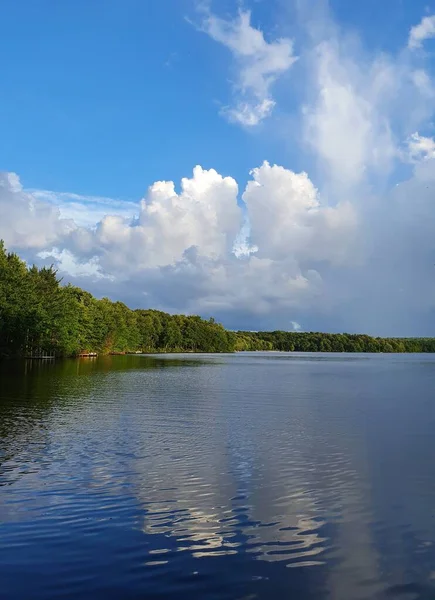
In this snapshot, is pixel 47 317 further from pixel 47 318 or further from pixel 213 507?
pixel 213 507

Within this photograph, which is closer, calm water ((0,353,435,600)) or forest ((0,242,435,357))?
calm water ((0,353,435,600))

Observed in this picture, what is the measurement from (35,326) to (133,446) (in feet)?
192

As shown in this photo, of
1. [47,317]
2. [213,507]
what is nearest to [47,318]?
[47,317]

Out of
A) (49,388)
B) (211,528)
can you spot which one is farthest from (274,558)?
(49,388)

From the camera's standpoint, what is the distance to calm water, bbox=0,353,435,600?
329 inches

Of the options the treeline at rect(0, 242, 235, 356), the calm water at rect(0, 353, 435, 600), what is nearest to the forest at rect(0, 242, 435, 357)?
the treeline at rect(0, 242, 235, 356)

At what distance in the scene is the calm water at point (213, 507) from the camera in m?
8.36

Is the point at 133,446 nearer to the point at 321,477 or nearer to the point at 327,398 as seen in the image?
the point at 321,477

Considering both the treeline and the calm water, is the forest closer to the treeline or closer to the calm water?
the treeline

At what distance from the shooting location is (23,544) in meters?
9.54

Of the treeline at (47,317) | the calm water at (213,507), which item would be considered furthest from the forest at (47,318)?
the calm water at (213,507)

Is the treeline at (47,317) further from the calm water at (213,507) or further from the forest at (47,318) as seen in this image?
the calm water at (213,507)

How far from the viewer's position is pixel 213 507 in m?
12.0

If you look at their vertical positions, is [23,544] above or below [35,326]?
below
